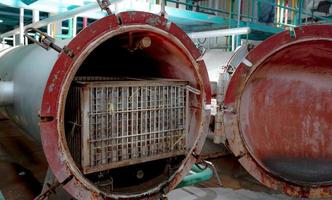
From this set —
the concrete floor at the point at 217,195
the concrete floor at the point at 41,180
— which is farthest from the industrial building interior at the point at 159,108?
the concrete floor at the point at 217,195

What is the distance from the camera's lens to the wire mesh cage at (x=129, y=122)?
4.02ft

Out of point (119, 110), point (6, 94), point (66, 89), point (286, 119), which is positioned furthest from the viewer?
point (286, 119)

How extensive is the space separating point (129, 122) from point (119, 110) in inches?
2.9

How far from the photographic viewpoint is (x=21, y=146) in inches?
121

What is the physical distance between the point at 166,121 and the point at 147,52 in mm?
401

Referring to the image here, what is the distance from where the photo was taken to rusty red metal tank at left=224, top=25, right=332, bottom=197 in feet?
4.79

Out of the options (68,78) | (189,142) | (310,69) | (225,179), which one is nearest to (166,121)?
(189,142)

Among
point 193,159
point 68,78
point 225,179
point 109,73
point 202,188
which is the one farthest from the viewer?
point 225,179

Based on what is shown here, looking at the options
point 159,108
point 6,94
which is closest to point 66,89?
point 159,108

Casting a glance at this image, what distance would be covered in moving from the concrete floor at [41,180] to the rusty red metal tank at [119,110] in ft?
1.70

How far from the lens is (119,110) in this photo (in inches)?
51.1

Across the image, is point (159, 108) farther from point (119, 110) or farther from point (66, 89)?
point (66, 89)

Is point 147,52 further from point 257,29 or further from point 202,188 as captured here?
point 257,29

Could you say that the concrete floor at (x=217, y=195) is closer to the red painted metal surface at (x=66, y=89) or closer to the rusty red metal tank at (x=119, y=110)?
the rusty red metal tank at (x=119, y=110)
